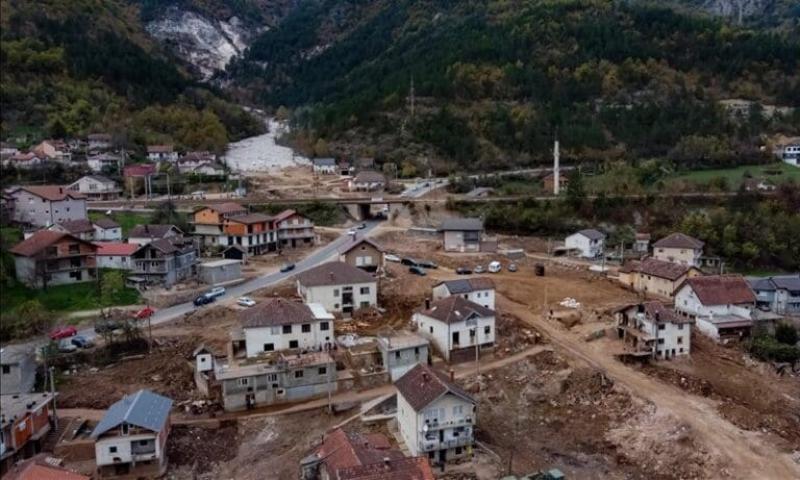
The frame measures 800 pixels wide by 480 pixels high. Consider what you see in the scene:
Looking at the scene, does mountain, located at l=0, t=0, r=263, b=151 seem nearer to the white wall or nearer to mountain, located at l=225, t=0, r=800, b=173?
mountain, located at l=225, t=0, r=800, b=173

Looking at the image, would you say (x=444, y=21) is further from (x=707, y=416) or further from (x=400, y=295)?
(x=707, y=416)

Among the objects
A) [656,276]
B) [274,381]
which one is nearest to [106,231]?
[274,381]

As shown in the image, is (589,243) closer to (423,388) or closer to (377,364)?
(377,364)

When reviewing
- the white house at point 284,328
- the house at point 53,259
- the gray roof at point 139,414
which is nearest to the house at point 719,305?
the white house at point 284,328

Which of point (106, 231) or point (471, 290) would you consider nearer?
point (471, 290)

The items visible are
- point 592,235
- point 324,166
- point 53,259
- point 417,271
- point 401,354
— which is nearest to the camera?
point 401,354

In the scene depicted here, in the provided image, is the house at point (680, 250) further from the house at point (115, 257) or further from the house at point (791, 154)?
the house at point (791, 154)
